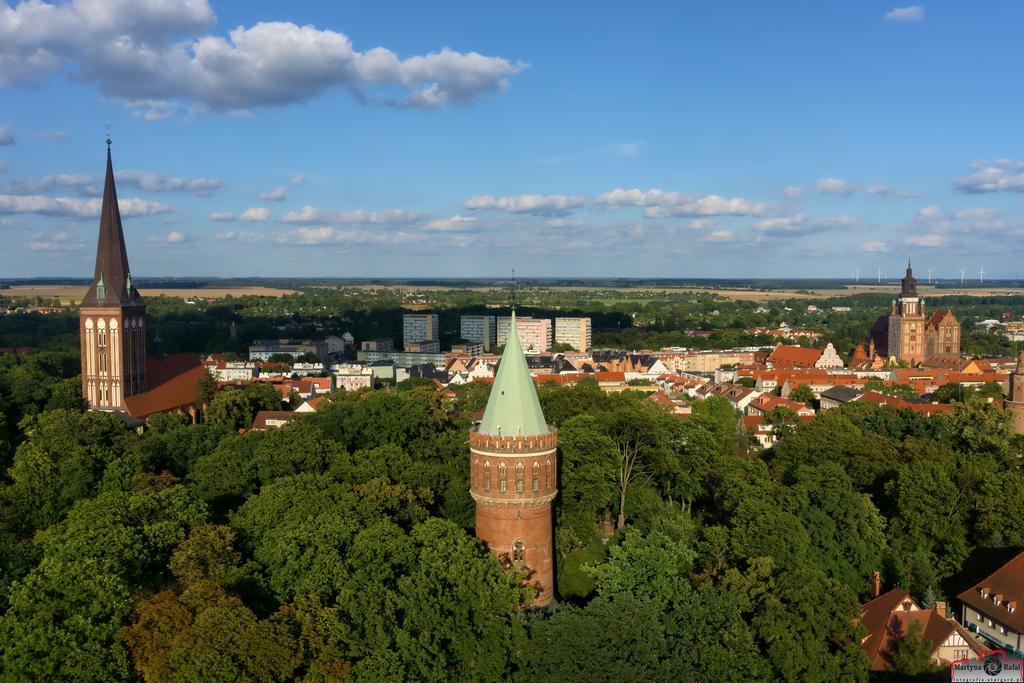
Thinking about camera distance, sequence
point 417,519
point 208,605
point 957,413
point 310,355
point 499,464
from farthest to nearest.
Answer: point 310,355 < point 957,413 < point 417,519 < point 499,464 < point 208,605

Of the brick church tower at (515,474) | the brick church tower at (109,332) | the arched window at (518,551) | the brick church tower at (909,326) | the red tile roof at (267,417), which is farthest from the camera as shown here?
the brick church tower at (909,326)

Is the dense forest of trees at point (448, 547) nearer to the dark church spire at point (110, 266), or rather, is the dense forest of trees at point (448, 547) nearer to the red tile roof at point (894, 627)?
the red tile roof at point (894, 627)

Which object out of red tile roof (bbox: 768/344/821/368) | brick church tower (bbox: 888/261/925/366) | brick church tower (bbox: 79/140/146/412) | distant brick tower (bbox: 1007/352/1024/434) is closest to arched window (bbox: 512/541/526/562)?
distant brick tower (bbox: 1007/352/1024/434)

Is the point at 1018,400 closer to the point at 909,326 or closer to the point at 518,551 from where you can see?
the point at 518,551

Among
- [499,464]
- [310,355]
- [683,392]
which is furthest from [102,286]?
[310,355]

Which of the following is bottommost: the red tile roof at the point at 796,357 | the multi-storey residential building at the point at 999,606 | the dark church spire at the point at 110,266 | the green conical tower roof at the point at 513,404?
the multi-storey residential building at the point at 999,606

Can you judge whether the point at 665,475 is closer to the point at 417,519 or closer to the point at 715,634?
the point at 417,519

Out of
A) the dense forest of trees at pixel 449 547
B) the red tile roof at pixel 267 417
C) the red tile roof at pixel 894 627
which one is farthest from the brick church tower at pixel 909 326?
the red tile roof at pixel 894 627

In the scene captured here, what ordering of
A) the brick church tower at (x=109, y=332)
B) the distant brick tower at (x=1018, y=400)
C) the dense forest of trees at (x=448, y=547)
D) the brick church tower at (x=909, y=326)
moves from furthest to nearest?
the brick church tower at (x=909, y=326), the brick church tower at (x=109, y=332), the distant brick tower at (x=1018, y=400), the dense forest of trees at (x=448, y=547)
